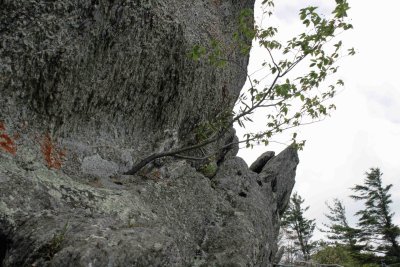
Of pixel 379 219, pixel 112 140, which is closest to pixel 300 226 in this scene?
pixel 379 219

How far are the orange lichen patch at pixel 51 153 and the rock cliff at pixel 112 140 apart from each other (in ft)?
0.09

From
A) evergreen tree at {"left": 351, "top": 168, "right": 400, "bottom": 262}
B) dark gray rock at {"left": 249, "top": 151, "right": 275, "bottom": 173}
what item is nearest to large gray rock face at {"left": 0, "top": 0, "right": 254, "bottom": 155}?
dark gray rock at {"left": 249, "top": 151, "right": 275, "bottom": 173}

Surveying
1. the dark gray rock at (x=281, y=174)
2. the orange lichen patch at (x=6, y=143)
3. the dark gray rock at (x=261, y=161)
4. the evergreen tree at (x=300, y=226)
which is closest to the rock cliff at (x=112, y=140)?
the orange lichen patch at (x=6, y=143)

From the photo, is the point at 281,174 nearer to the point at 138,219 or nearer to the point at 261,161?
the point at 261,161

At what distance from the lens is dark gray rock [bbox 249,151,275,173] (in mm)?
16766

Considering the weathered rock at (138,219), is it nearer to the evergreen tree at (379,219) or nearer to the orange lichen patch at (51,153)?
the orange lichen patch at (51,153)

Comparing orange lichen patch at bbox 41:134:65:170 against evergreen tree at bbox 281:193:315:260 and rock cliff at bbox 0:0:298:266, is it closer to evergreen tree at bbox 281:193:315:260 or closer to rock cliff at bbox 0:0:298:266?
rock cliff at bbox 0:0:298:266

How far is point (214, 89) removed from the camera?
38.3 feet

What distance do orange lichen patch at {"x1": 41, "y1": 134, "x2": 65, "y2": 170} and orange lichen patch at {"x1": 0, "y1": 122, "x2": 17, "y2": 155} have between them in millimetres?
632

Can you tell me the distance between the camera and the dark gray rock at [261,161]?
55.0ft

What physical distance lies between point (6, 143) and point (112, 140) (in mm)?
2648

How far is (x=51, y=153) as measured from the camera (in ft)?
24.5

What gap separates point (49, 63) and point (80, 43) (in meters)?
0.76

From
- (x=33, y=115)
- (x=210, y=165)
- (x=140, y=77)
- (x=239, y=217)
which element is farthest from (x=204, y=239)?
(x=33, y=115)
